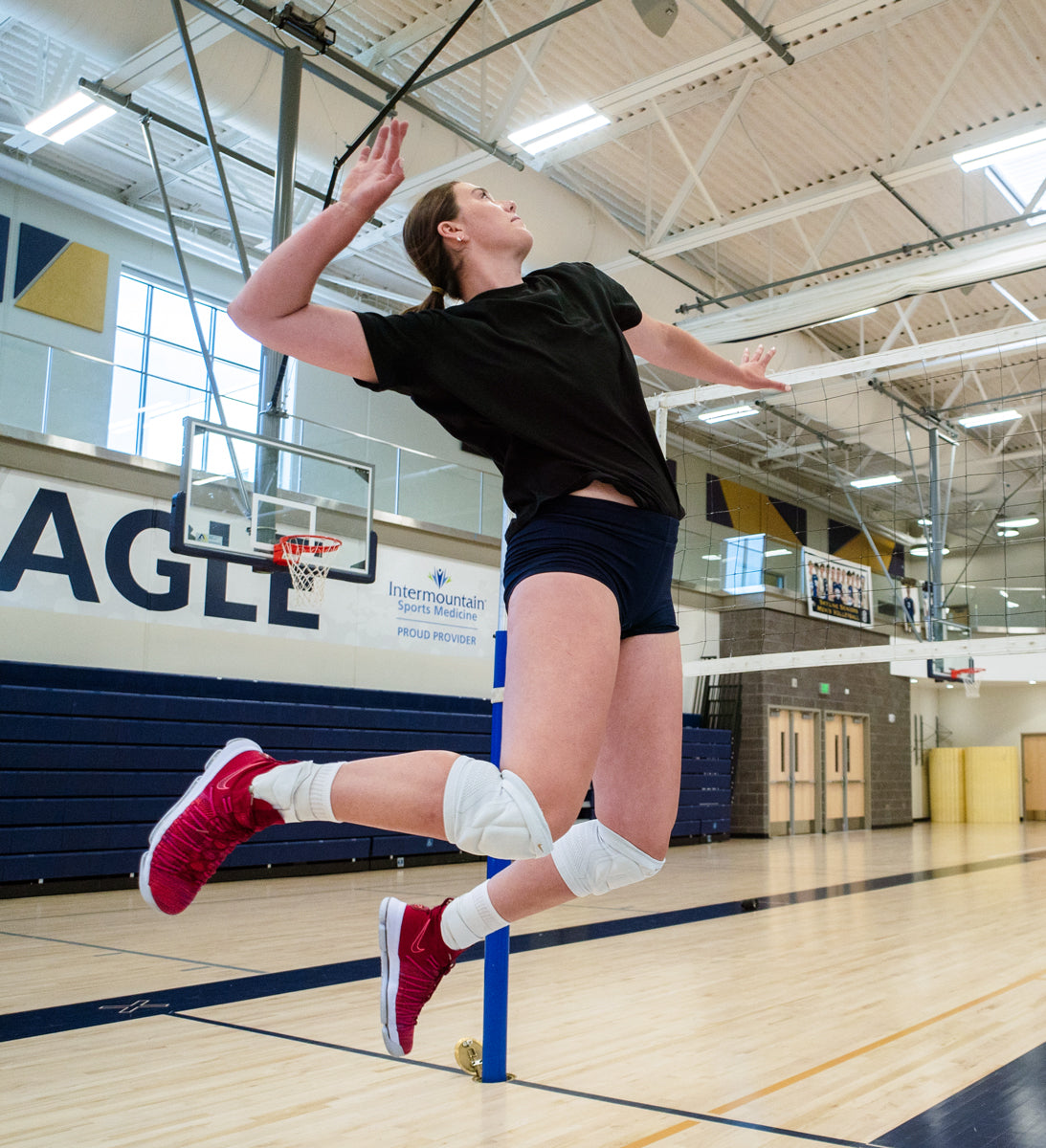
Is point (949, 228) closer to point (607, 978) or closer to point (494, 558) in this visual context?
point (494, 558)

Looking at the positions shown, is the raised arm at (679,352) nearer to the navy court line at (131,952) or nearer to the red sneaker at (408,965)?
the red sneaker at (408,965)

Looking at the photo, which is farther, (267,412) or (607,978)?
(267,412)

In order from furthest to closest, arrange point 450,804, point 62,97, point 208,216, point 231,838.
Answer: point 208,216 → point 62,97 → point 231,838 → point 450,804

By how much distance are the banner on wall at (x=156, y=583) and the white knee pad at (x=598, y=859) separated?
638 cm

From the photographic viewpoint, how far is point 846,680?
16797 mm

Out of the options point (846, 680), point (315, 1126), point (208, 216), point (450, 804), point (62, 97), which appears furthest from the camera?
point (846, 680)

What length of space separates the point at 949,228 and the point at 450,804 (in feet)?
38.5

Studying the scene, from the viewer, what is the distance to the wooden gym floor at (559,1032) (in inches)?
89.8

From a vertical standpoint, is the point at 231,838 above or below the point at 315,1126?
Result: above

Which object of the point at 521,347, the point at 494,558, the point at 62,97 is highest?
the point at 62,97

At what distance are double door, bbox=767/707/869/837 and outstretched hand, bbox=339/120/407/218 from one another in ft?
45.5

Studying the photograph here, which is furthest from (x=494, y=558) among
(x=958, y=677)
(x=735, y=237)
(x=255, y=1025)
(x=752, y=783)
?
(x=255, y=1025)

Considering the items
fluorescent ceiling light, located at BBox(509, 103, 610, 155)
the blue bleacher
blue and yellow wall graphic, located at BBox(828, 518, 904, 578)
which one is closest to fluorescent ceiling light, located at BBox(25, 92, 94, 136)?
fluorescent ceiling light, located at BBox(509, 103, 610, 155)

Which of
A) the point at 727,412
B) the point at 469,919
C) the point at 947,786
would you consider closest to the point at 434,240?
the point at 469,919
